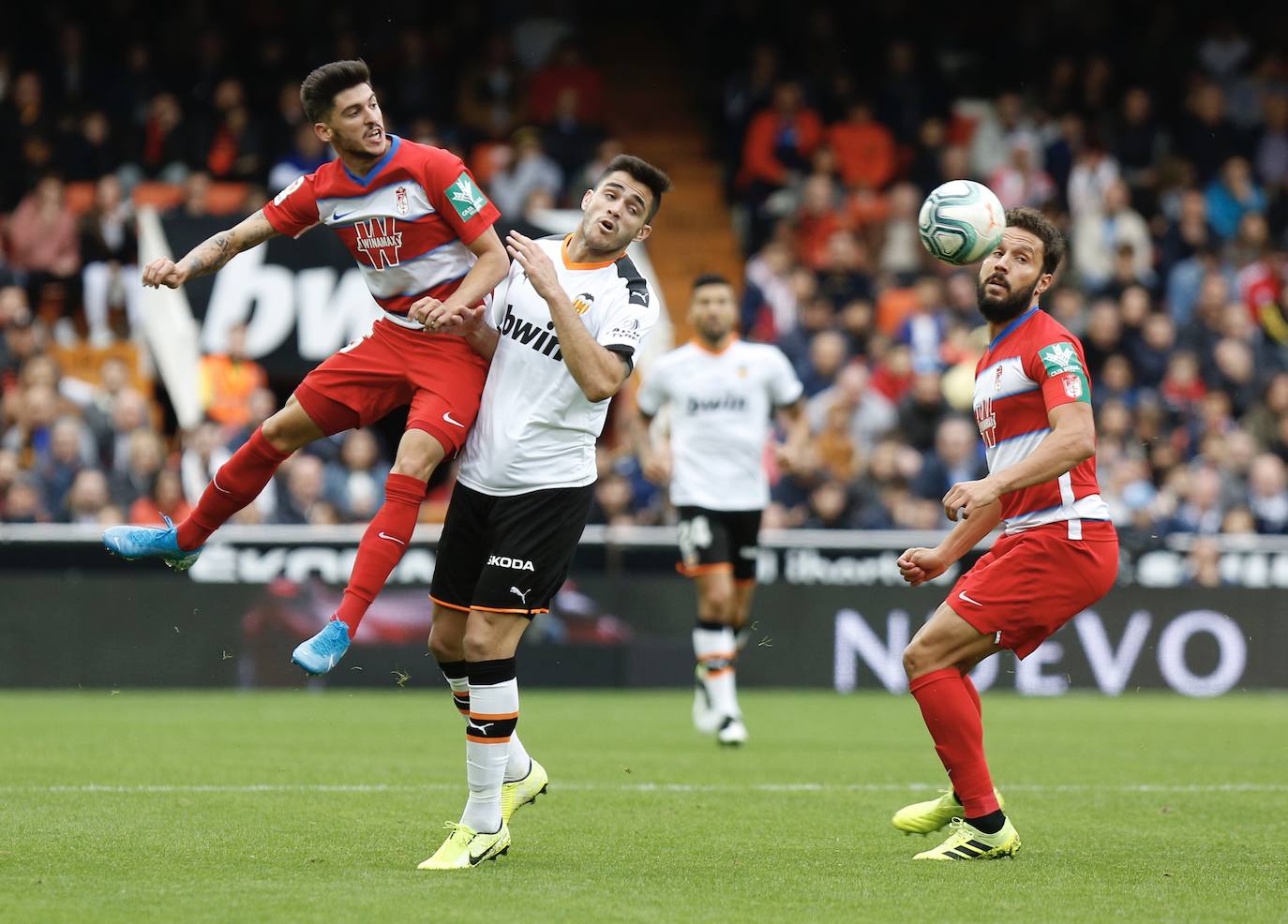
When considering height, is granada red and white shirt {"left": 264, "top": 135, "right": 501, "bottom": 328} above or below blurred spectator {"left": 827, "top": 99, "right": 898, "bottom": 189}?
below

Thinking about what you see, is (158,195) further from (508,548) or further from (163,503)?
(508,548)

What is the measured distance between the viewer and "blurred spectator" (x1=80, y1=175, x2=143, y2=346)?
1797cm

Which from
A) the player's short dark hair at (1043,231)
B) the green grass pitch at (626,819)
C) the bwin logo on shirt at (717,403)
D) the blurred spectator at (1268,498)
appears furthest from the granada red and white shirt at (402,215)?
the blurred spectator at (1268,498)

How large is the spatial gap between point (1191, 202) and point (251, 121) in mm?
9872

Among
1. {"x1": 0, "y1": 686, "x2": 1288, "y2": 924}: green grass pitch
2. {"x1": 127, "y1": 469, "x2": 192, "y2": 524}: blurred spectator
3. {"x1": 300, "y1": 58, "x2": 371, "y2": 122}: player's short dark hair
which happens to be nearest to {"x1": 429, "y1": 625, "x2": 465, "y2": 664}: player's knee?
{"x1": 0, "y1": 686, "x2": 1288, "y2": 924}: green grass pitch

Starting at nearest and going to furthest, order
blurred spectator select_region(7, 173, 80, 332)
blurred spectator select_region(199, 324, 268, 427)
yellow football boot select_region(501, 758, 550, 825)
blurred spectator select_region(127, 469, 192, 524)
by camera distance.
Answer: yellow football boot select_region(501, 758, 550, 825) < blurred spectator select_region(127, 469, 192, 524) < blurred spectator select_region(199, 324, 268, 427) < blurred spectator select_region(7, 173, 80, 332)

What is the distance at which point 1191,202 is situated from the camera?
20.0 meters

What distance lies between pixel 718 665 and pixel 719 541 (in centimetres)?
90

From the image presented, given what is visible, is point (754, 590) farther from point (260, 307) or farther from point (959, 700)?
point (959, 700)

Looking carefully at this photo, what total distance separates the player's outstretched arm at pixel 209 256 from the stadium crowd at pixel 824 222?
25.9 ft

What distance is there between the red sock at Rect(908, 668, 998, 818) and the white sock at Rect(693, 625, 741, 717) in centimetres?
438

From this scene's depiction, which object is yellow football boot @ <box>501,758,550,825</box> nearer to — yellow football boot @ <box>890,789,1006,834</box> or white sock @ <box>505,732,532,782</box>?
white sock @ <box>505,732,532,782</box>

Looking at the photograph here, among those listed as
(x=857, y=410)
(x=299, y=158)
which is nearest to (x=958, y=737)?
(x=857, y=410)

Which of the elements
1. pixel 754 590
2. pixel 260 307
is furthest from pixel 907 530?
pixel 260 307
